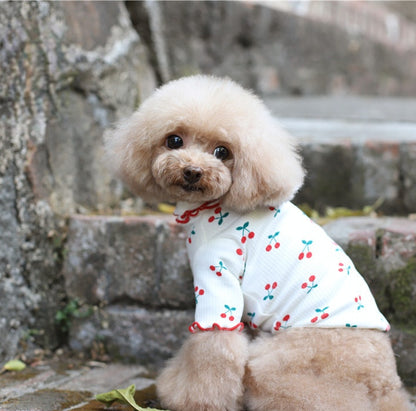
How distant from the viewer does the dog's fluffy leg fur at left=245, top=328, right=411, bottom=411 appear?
1.95m

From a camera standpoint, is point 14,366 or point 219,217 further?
point 14,366

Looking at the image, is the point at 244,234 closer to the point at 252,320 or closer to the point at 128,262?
the point at 252,320

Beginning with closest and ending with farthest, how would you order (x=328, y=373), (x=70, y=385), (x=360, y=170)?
1. (x=328, y=373)
2. (x=70, y=385)
3. (x=360, y=170)

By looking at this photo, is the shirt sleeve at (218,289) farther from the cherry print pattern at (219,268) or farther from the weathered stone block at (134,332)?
the weathered stone block at (134,332)

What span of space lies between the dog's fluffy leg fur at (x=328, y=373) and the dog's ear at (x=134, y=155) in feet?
2.63

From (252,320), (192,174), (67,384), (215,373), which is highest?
(192,174)

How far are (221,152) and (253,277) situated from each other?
49cm

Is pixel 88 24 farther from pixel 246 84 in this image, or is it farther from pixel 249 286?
pixel 246 84

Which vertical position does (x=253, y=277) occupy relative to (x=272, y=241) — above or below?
below

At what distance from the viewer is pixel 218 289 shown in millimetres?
2061

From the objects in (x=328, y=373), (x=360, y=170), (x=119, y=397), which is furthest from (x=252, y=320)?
(x=360, y=170)

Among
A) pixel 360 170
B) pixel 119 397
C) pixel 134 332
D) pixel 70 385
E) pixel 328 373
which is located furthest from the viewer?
pixel 360 170

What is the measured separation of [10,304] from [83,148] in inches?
35.9

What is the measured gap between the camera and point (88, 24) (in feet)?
9.89
